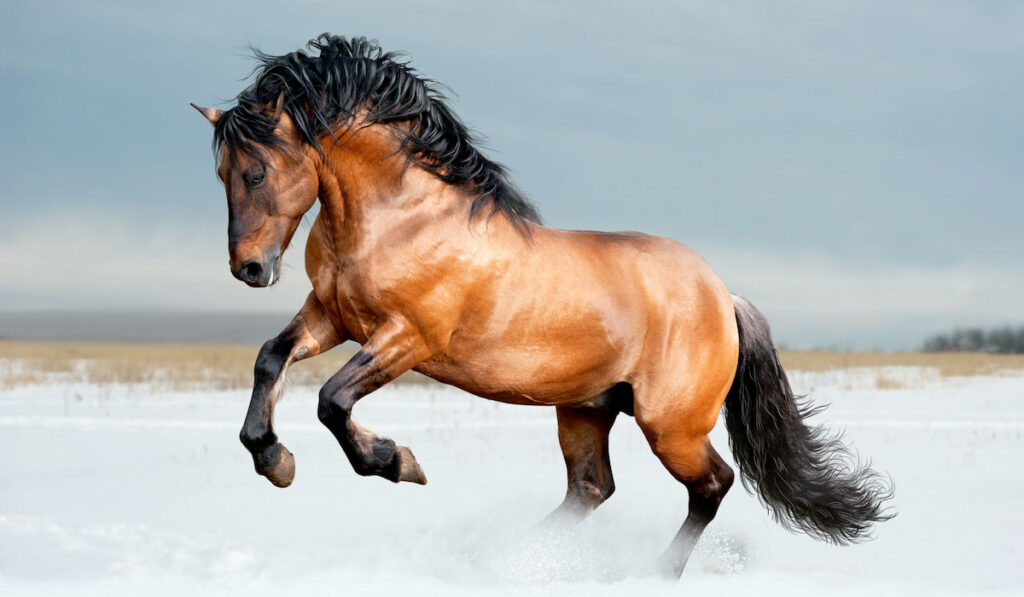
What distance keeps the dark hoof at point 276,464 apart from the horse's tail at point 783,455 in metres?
2.78

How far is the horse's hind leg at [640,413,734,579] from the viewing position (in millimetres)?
5109

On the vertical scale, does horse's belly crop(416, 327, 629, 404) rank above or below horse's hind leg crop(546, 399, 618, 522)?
above

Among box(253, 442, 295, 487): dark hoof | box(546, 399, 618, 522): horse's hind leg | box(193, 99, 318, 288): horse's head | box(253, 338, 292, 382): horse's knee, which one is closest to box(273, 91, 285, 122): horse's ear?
box(193, 99, 318, 288): horse's head

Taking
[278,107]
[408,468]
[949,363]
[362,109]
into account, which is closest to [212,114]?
[278,107]

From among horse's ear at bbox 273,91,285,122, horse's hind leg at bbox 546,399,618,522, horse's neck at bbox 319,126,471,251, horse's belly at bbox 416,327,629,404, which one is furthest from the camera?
horse's hind leg at bbox 546,399,618,522

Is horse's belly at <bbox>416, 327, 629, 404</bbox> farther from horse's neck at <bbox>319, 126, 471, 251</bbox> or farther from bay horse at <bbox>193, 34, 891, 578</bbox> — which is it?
horse's neck at <bbox>319, 126, 471, 251</bbox>

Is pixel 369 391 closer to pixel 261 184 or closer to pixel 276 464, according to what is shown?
pixel 276 464

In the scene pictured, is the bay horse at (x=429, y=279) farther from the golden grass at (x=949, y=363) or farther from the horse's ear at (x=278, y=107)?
the golden grass at (x=949, y=363)

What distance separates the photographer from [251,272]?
4234mm

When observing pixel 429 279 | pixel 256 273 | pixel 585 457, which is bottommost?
pixel 585 457

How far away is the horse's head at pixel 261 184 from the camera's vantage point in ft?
13.8

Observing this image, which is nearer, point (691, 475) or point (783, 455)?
point (691, 475)

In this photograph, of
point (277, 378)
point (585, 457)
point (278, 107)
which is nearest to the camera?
point (278, 107)

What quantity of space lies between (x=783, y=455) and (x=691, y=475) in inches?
35.1
